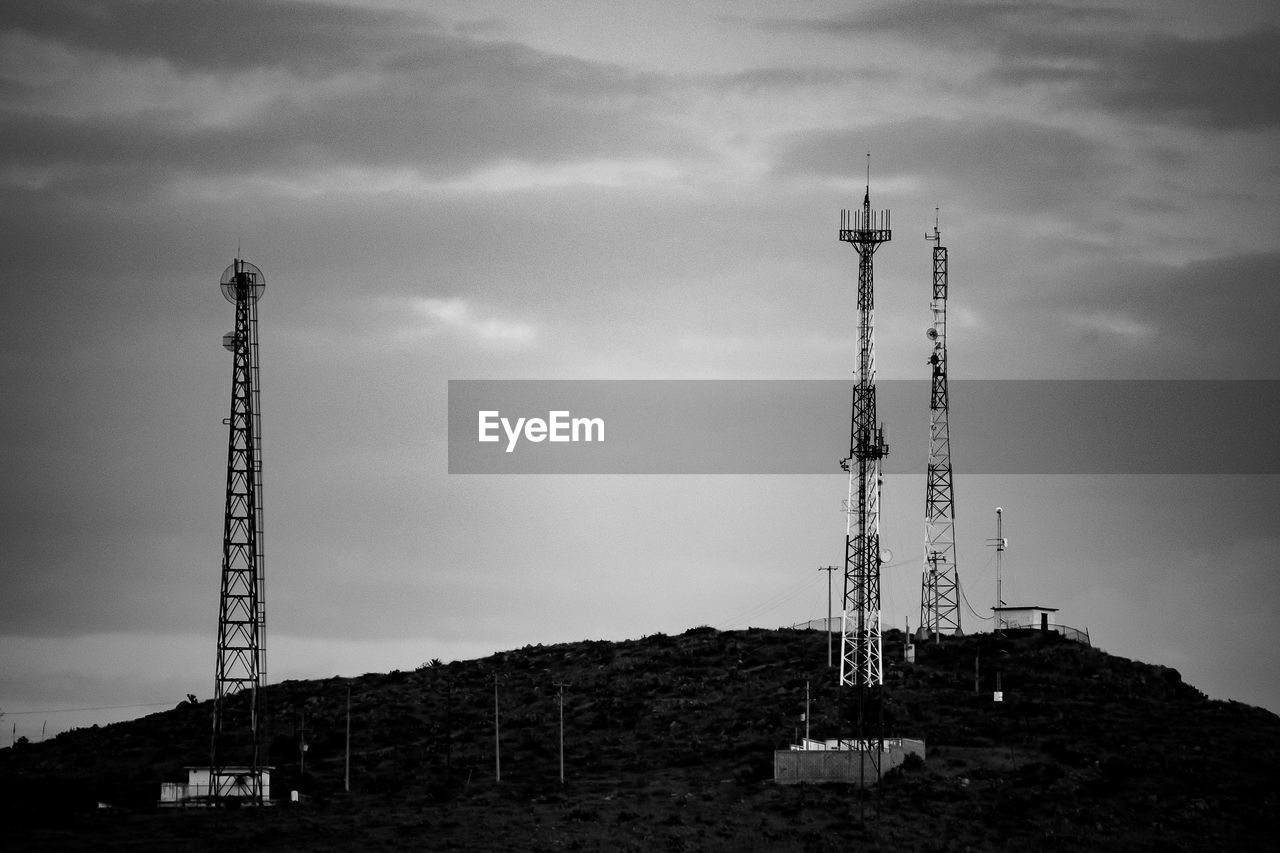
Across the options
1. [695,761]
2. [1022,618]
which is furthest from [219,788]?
[1022,618]

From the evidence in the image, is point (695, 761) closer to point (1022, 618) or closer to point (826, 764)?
point (826, 764)

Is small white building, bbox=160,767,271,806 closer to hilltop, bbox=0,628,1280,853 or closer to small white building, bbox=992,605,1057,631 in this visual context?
hilltop, bbox=0,628,1280,853

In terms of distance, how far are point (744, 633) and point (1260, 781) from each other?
178 feet

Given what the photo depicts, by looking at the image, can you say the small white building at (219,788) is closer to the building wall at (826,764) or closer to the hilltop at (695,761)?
the hilltop at (695,761)

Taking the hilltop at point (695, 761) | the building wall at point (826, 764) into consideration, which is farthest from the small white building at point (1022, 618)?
the building wall at point (826, 764)

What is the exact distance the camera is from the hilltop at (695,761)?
83.6 metres

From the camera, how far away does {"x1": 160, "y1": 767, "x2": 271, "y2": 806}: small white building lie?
91312mm

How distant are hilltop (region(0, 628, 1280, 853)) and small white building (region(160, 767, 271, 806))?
2223 millimetres

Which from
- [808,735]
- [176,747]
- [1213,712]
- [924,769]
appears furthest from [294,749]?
[1213,712]

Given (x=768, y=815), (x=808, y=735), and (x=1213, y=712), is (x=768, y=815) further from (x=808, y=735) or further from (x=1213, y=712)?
(x=1213, y=712)

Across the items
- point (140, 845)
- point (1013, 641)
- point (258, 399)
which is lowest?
point (140, 845)

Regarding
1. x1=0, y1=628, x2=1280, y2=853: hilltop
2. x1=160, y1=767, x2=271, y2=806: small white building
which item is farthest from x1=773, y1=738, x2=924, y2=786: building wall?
x1=160, y1=767, x2=271, y2=806: small white building

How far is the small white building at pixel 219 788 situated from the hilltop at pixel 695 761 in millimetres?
2223

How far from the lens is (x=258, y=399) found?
8975 cm
